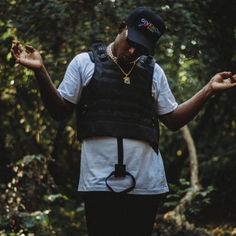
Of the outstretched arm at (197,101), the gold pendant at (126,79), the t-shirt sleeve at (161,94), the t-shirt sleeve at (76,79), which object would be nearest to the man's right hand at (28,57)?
the t-shirt sleeve at (76,79)

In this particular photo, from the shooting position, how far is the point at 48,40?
639 cm

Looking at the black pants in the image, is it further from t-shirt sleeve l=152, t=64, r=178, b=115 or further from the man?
t-shirt sleeve l=152, t=64, r=178, b=115

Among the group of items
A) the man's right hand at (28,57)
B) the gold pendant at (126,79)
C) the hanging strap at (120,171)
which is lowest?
the hanging strap at (120,171)

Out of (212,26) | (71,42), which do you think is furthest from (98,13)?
(212,26)

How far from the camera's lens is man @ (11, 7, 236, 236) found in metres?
2.73

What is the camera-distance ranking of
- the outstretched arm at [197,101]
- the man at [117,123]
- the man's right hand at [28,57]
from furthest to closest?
the outstretched arm at [197,101] → the man at [117,123] → the man's right hand at [28,57]

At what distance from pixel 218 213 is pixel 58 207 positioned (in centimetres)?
220

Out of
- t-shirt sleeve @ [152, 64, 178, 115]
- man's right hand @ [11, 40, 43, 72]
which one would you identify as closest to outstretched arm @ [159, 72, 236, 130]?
t-shirt sleeve @ [152, 64, 178, 115]

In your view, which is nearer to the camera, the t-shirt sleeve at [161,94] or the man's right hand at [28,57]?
the man's right hand at [28,57]

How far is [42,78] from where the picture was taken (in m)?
2.64

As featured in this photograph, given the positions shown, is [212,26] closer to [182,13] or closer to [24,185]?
[182,13]

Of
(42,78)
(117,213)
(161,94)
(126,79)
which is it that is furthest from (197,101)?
(42,78)

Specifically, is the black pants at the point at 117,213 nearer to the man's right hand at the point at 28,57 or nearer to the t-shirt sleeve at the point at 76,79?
the t-shirt sleeve at the point at 76,79

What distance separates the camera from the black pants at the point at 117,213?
2.74 m
